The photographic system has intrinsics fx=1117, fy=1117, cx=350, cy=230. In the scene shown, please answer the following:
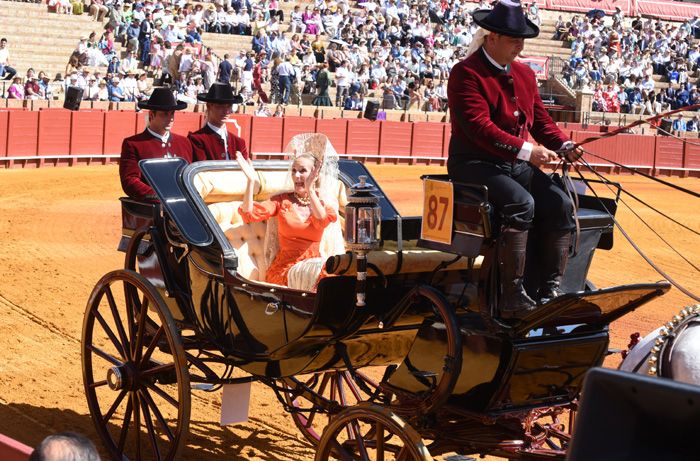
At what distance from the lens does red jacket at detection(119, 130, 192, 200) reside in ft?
23.0

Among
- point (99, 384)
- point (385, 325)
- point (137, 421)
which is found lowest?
point (137, 421)

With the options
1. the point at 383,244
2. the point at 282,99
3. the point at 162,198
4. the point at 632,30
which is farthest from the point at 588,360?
the point at 632,30

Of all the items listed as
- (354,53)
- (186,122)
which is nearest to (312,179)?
(186,122)

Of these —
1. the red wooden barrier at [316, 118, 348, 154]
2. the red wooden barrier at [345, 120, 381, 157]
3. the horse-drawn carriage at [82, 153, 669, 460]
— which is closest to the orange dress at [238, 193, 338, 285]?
the horse-drawn carriage at [82, 153, 669, 460]

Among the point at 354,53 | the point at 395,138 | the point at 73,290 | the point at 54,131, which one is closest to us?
the point at 73,290

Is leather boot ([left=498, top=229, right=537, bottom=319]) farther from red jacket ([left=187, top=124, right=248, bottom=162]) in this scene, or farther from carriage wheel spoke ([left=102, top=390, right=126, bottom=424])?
red jacket ([left=187, top=124, right=248, bottom=162])

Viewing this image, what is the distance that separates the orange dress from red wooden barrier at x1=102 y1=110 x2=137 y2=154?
1739 centimetres

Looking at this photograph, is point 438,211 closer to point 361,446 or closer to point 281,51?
point 361,446

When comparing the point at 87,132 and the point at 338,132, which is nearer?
the point at 87,132

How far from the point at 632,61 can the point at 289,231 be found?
3065cm

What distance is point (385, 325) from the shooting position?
4.86 meters

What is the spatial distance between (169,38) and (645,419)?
2594 cm

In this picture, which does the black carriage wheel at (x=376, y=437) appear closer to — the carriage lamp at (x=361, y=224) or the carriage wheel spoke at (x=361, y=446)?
the carriage wheel spoke at (x=361, y=446)

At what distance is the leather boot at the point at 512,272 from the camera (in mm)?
4473
